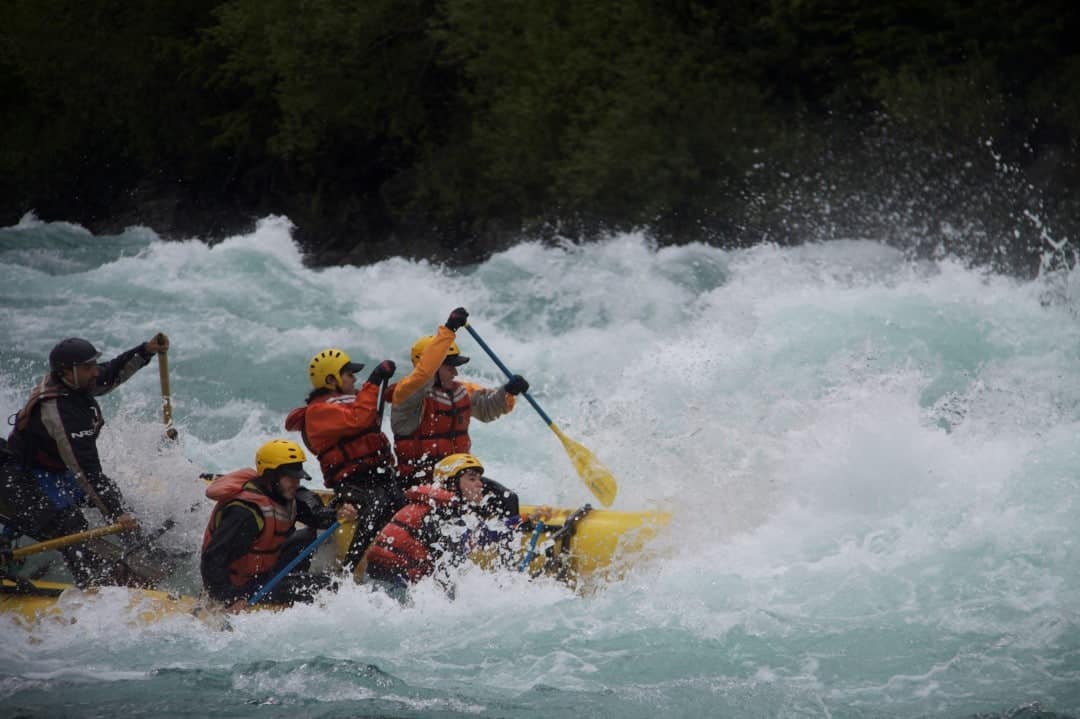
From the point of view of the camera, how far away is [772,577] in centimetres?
657

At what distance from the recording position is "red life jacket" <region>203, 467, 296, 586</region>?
19.8 feet

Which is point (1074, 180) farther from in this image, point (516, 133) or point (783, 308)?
point (516, 133)

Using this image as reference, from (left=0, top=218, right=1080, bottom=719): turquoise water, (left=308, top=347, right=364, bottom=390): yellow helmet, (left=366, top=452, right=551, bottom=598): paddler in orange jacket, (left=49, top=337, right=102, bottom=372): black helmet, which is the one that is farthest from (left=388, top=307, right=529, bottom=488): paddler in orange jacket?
(left=49, top=337, right=102, bottom=372): black helmet

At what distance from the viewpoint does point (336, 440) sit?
22.5ft

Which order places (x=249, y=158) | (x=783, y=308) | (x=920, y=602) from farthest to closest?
(x=249, y=158) → (x=783, y=308) → (x=920, y=602)

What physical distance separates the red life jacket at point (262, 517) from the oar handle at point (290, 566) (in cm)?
8

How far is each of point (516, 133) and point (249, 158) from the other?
669 centimetres

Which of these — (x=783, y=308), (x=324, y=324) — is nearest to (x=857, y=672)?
(x=783, y=308)

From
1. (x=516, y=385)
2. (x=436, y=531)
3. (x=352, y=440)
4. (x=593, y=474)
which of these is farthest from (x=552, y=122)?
(x=436, y=531)

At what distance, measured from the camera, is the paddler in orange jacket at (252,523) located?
6008 millimetres

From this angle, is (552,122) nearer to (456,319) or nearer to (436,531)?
(456,319)

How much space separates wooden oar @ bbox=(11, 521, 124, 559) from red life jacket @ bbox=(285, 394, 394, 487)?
1.07 meters

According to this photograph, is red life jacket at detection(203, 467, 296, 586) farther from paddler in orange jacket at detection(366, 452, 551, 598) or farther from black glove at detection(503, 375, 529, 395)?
black glove at detection(503, 375, 529, 395)

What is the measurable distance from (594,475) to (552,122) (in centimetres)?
1070
